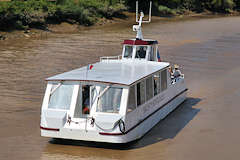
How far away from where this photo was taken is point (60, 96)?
12305 mm

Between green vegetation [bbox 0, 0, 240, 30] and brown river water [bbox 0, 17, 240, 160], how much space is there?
11.6ft

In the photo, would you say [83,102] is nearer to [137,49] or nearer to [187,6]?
[137,49]

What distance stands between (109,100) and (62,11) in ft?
97.6

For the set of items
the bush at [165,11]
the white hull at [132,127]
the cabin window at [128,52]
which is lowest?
the white hull at [132,127]

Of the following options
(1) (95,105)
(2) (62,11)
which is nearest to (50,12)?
(2) (62,11)

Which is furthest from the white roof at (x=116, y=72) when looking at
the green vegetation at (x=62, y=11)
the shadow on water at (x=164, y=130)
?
the green vegetation at (x=62, y=11)

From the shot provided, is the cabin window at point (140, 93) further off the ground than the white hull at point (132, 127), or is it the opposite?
the cabin window at point (140, 93)

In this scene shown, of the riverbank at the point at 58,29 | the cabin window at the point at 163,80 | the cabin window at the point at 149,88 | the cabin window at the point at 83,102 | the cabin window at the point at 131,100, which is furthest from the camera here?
the riverbank at the point at 58,29

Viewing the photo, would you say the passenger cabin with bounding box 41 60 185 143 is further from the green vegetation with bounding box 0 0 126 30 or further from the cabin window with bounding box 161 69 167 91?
the green vegetation with bounding box 0 0 126 30

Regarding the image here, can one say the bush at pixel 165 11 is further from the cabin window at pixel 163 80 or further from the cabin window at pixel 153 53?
the cabin window at pixel 163 80

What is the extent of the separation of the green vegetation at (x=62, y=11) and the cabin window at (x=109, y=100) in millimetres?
23983

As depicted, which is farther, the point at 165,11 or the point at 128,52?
the point at 165,11

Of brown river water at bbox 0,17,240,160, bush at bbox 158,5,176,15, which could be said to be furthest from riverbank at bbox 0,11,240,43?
bush at bbox 158,5,176,15

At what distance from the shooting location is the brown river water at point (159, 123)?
484 inches
